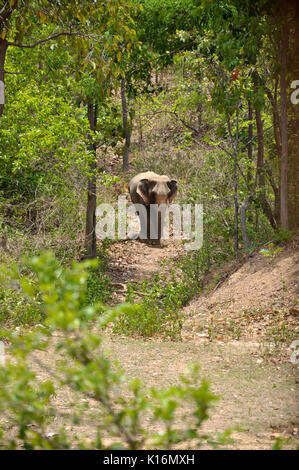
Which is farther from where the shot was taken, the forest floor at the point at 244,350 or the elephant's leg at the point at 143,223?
the elephant's leg at the point at 143,223

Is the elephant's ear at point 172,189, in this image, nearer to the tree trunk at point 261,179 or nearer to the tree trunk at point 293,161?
the tree trunk at point 261,179

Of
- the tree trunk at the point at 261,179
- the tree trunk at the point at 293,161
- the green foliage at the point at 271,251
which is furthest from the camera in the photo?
the tree trunk at the point at 261,179

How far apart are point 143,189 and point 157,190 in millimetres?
508

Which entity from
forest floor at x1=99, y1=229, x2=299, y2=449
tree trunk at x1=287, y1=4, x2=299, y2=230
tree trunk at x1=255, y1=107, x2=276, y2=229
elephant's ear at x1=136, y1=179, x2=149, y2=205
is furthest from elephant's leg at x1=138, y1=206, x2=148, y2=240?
tree trunk at x1=287, y1=4, x2=299, y2=230

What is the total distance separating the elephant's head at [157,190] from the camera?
17.5 metres

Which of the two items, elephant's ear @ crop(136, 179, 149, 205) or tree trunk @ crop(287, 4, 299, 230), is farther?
elephant's ear @ crop(136, 179, 149, 205)

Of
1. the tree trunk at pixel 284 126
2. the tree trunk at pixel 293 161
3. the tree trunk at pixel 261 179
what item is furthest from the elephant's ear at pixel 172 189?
the tree trunk at pixel 284 126

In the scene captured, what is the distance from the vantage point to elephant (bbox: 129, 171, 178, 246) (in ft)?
56.5

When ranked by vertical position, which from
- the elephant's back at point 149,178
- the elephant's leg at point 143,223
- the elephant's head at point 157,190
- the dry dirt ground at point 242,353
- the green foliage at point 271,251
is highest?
the elephant's back at point 149,178

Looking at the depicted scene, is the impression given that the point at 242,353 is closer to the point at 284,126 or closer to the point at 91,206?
the point at 284,126

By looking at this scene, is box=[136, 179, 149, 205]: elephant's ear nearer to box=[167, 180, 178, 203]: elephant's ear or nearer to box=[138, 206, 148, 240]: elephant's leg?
box=[138, 206, 148, 240]: elephant's leg

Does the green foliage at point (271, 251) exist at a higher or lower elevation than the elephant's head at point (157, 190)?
lower

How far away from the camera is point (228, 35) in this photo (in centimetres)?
1002
